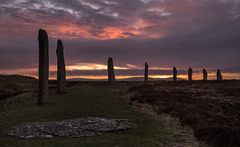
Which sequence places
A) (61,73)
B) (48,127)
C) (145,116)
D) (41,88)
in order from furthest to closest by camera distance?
(61,73) < (41,88) < (145,116) < (48,127)

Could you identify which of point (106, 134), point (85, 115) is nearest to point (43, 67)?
point (85, 115)

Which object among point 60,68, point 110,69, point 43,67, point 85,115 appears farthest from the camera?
point 110,69

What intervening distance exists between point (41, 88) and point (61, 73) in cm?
960

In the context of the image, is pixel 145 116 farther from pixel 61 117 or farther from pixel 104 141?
pixel 104 141

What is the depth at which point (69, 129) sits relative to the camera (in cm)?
1780

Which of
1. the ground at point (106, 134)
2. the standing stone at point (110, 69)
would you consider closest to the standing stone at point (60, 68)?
the ground at point (106, 134)

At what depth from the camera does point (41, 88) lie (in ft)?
98.2

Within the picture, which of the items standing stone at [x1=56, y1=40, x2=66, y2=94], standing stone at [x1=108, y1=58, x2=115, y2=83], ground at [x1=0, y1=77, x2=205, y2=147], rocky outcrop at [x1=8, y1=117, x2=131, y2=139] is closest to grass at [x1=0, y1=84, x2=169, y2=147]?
ground at [x1=0, y1=77, x2=205, y2=147]

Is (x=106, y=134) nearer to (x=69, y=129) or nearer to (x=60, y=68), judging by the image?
(x=69, y=129)

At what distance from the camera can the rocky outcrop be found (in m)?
17.0

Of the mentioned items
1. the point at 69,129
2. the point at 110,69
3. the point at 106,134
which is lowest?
the point at 106,134

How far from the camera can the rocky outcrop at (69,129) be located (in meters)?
17.0

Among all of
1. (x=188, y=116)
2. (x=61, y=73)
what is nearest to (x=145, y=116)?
(x=188, y=116)

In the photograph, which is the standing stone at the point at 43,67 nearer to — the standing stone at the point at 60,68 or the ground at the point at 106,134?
the ground at the point at 106,134
